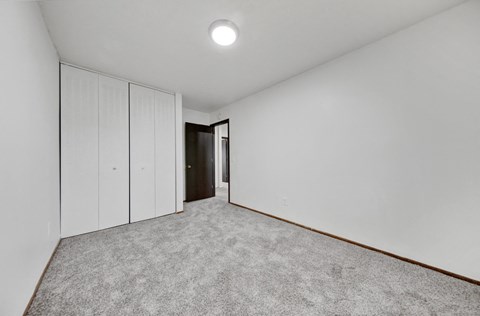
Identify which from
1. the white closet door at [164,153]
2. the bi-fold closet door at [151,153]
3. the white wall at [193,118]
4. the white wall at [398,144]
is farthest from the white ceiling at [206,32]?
the white wall at [193,118]

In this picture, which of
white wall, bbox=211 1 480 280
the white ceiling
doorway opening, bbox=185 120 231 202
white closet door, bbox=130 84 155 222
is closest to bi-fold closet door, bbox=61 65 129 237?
white closet door, bbox=130 84 155 222

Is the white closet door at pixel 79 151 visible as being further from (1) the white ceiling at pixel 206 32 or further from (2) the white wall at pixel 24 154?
(2) the white wall at pixel 24 154

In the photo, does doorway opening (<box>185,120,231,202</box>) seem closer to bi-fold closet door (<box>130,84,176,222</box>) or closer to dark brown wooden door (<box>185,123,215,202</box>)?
dark brown wooden door (<box>185,123,215,202</box>)

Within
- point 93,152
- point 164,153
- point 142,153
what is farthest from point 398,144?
point 93,152

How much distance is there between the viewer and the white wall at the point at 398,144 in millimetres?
1548

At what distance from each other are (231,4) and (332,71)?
5.63 feet

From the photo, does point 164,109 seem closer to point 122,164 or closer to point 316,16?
point 122,164

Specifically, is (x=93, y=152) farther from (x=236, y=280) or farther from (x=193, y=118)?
(x=236, y=280)

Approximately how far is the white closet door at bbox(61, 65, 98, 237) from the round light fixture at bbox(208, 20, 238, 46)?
218cm

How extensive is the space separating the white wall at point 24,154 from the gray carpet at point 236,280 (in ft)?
1.09

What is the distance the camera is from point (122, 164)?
2859mm

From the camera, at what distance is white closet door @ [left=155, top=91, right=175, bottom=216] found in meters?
3.27

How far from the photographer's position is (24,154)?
1.25 meters

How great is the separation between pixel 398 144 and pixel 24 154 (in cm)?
354
